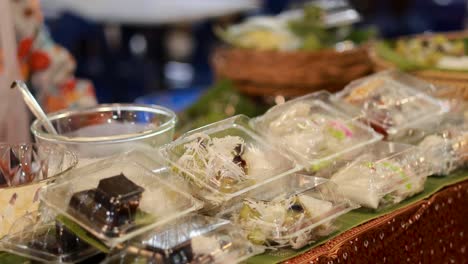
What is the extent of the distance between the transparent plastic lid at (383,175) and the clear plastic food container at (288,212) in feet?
0.15

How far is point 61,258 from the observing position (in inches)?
35.9

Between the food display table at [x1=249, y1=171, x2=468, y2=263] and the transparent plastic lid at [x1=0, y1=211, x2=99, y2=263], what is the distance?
262 millimetres

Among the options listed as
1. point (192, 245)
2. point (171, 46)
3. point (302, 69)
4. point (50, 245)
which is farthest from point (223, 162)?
point (171, 46)

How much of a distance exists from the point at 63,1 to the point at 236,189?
3635mm

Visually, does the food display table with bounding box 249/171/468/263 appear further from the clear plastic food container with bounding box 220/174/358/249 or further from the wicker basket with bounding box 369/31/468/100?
the wicker basket with bounding box 369/31/468/100

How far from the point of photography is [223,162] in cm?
105

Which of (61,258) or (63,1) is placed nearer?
(61,258)

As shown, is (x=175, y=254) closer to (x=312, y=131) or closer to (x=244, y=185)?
(x=244, y=185)

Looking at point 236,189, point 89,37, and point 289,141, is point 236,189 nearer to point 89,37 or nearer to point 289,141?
point 289,141

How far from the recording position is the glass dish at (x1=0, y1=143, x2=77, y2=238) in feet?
3.27

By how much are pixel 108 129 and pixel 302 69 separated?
1.17m

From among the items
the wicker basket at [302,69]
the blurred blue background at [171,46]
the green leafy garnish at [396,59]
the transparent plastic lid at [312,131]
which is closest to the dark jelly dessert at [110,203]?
the transparent plastic lid at [312,131]

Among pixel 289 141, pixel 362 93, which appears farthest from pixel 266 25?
pixel 289 141

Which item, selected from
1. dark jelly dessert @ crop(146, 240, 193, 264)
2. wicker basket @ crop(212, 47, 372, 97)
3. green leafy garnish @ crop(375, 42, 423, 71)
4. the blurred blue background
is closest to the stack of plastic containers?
dark jelly dessert @ crop(146, 240, 193, 264)
